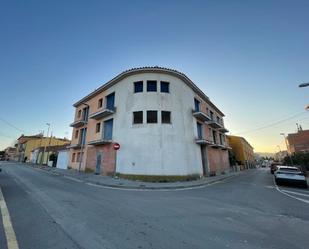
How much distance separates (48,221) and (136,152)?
41.9 ft

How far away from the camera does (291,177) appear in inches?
→ 543

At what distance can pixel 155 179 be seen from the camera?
53.3 feet

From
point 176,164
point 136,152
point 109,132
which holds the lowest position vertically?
point 176,164

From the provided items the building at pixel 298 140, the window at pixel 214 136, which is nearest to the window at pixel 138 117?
the window at pixel 214 136

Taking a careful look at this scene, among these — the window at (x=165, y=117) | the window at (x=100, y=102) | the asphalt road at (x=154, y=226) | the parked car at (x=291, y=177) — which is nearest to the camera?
the asphalt road at (x=154, y=226)

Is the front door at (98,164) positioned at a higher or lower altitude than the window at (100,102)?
lower

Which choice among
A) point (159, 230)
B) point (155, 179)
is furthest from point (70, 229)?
point (155, 179)

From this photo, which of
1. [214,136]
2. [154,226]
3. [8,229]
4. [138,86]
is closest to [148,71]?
[138,86]

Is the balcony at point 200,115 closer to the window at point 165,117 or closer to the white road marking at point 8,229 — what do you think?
the window at point 165,117

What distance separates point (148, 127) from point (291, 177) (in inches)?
478

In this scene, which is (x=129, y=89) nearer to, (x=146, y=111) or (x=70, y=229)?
(x=146, y=111)

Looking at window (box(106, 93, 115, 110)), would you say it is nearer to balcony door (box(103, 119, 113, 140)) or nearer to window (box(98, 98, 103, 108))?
window (box(98, 98, 103, 108))

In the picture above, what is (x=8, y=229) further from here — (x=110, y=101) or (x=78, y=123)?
(x=78, y=123)

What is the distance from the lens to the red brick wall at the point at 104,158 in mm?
19625
